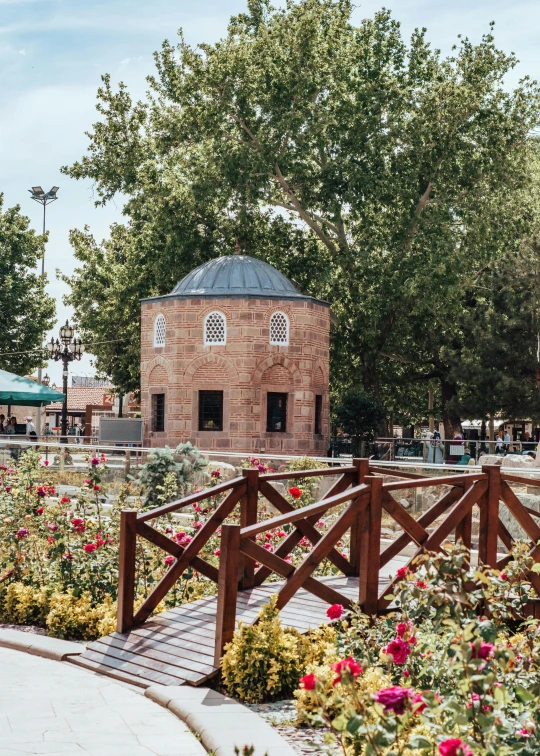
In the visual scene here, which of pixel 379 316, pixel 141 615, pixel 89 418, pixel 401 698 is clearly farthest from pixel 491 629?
pixel 89 418

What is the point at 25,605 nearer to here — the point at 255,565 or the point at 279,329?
the point at 255,565

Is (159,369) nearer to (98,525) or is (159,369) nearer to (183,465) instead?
(183,465)

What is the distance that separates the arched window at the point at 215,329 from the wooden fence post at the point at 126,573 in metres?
21.5

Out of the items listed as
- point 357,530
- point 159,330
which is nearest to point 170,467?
point 357,530

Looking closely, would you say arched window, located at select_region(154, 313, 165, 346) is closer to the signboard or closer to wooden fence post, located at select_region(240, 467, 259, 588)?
the signboard

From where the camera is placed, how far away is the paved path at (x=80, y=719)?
5305mm

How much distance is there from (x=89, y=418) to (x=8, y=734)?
3786cm

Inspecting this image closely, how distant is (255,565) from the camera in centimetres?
872

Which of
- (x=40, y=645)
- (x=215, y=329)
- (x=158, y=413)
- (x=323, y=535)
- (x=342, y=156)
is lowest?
(x=40, y=645)

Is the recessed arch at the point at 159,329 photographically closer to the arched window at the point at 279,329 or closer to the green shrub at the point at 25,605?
the arched window at the point at 279,329

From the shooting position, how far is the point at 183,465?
48.3ft

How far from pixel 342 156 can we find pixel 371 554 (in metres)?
28.2

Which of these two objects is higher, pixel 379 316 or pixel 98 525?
pixel 379 316

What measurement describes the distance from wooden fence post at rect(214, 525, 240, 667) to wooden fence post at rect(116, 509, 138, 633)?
128cm
